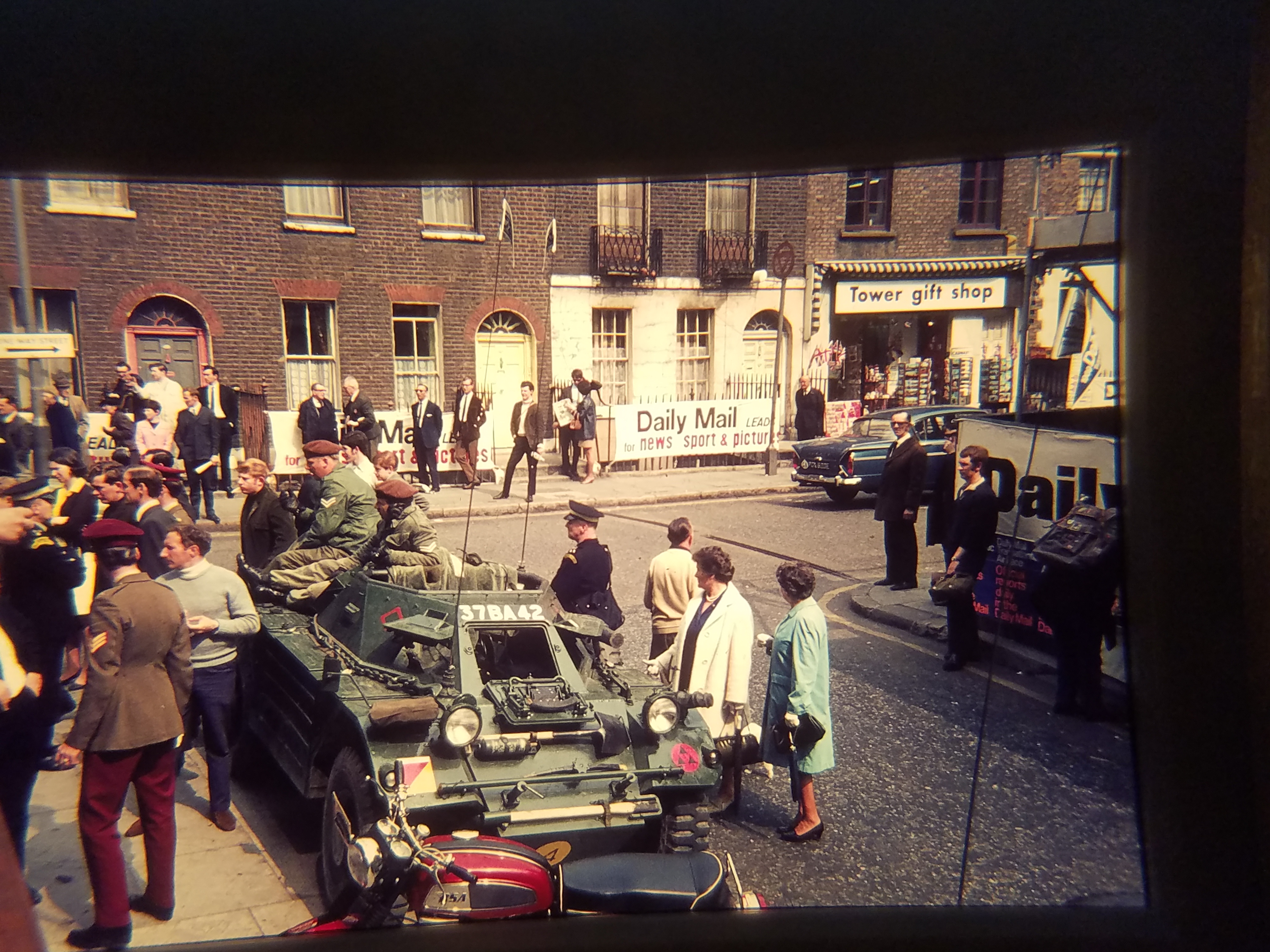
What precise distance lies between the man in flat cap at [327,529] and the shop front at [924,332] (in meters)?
2.26

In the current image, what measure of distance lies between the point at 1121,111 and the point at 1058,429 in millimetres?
1317

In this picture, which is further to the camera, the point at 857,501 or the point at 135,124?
the point at 857,501

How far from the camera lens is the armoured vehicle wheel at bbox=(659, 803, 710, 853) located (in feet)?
11.9

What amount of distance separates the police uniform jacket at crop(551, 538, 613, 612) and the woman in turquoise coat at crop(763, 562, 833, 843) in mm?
905

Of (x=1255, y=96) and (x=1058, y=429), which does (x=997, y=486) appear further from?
(x=1255, y=96)

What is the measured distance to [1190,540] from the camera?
2238 millimetres

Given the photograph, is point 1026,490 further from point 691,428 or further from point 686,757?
point 686,757

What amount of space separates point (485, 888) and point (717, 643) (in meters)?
1.90

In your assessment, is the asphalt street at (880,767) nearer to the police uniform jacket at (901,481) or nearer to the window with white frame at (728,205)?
the police uniform jacket at (901,481)

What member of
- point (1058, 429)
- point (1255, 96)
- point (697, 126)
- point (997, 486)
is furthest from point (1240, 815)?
point (697, 126)

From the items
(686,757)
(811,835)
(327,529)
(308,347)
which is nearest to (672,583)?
(686,757)

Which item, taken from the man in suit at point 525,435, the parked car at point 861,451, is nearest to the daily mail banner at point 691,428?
the parked car at point 861,451

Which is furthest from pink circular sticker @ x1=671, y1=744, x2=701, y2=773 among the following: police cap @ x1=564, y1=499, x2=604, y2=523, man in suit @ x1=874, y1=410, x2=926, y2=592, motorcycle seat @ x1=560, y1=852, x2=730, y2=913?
man in suit @ x1=874, y1=410, x2=926, y2=592

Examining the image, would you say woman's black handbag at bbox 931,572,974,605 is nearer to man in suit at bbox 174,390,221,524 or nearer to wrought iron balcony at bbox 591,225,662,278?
wrought iron balcony at bbox 591,225,662,278
